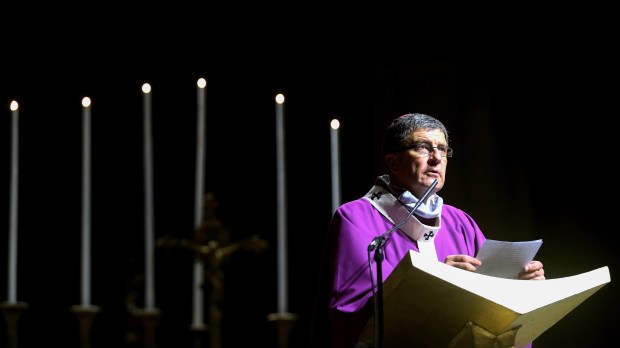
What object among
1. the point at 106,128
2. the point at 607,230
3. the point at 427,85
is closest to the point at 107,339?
the point at 106,128

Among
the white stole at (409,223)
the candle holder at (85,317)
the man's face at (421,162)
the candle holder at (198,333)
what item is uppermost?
the man's face at (421,162)

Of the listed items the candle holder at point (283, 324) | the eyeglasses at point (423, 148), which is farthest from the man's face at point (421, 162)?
the candle holder at point (283, 324)

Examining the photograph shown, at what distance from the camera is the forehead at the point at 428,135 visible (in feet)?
11.9

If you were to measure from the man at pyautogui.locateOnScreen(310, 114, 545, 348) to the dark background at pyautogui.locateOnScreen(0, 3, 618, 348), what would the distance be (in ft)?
8.02

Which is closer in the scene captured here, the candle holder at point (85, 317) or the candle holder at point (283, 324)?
the candle holder at point (85, 317)

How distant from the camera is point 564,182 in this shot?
5.98 meters

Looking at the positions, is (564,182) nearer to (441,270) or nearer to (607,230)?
(607,230)

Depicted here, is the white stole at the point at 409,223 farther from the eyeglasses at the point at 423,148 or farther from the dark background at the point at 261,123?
the dark background at the point at 261,123

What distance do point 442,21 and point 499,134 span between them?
795mm

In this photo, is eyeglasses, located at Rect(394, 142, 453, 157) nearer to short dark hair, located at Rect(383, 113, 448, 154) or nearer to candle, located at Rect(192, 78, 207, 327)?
short dark hair, located at Rect(383, 113, 448, 154)

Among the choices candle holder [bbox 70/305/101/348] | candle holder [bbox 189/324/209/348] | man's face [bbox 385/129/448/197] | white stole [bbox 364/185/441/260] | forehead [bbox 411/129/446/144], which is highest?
forehead [bbox 411/129/446/144]

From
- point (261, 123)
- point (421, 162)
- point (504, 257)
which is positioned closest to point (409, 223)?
point (421, 162)

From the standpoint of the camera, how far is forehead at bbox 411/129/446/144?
362 centimetres

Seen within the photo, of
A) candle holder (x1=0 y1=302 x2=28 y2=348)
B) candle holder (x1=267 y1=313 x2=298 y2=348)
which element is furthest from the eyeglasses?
candle holder (x1=0 y1=302 x2=28 y2=348)
